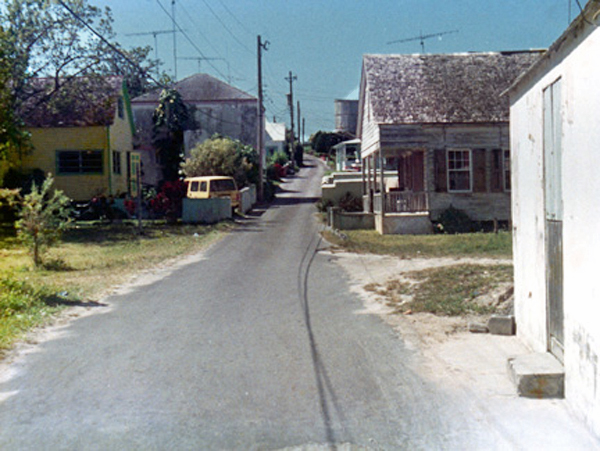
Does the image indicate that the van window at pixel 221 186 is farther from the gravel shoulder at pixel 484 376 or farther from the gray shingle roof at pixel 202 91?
the gravel shoulder at pixel 484 376

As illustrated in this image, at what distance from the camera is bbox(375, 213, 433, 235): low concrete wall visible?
24125mm

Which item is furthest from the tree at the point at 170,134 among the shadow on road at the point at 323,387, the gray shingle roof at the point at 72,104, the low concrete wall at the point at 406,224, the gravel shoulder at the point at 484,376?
the gravel shoulder at the point at 484,376

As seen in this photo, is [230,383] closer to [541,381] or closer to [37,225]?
[541,381]

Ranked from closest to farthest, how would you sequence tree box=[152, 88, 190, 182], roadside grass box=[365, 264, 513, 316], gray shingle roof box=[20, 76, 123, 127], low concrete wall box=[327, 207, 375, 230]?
roadside grass box=[365, 264, 513, 316]
low concrete wall box=[327, 207, 375, 230]
gray shingle roof box=[20, 76, 123, 127]
tree box=[152, 88, 190, 182]

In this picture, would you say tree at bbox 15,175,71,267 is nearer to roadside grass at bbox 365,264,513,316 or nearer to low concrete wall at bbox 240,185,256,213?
→ roadside grass at bbox 365,264,513,316

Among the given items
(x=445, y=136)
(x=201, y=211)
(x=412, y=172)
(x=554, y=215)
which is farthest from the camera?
(x=412, y=172)

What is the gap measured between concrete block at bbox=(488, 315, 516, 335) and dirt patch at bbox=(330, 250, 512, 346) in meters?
0.45

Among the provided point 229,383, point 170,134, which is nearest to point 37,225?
Result: point 229,383

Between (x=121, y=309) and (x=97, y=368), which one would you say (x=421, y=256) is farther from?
(x=97, y=368)

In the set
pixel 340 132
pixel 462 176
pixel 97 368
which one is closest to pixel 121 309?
pixel 97 368

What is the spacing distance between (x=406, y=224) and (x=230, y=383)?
17.5 m

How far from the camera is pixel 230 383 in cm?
737

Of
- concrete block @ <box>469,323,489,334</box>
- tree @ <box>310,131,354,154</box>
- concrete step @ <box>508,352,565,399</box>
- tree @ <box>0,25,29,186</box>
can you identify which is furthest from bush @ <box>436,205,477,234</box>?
tree @ <box>310,131,354,154</box>

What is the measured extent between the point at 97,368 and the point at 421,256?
11216mm
